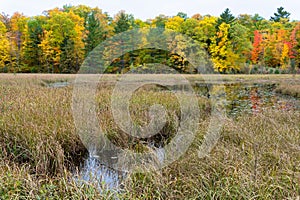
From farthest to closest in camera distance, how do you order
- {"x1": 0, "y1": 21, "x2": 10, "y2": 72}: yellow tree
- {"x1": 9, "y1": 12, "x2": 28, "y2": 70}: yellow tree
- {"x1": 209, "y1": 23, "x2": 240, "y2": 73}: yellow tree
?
{"x1": 9, "y1": 12, "x2": 28, "y2": 70}: yellow tree
{"x1": 209, "y1": 23, "x2": 240, "y2": 73}: yellow tree
{"x1": 0, "y1": 21, "x2": 10, "y2": 72}: yellow tree

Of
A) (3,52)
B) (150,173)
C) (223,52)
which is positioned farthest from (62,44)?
(150,173)

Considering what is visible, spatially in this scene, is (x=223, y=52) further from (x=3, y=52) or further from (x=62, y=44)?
(x=3, y=52)

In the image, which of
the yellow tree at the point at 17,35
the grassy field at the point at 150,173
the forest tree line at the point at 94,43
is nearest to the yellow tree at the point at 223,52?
the forest tree line at the point at 94,43

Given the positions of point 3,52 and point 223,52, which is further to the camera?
point 223,52

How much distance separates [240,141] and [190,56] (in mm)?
24425

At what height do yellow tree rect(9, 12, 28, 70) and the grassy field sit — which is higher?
yellow tree rect(9, 12, 28, 70)

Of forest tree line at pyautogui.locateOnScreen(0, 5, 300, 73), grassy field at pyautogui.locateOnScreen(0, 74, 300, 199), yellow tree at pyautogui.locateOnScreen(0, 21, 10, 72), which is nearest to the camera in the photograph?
grassy field at pyautogui.locateOnScreen(0, 74, 300, 199)

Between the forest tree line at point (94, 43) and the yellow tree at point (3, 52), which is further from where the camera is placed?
the forest tree line at point (94, 43)

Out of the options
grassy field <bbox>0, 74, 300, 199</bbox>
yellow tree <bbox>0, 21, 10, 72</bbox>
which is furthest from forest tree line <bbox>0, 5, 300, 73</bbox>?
grassy field <bbox>0, 74, 300, 199</bbox>

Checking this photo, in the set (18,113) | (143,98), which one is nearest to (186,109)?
(143,98)

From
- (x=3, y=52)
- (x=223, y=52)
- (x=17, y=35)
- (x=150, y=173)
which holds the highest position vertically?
(x=17, y=35)

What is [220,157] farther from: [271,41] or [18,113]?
[271,41]

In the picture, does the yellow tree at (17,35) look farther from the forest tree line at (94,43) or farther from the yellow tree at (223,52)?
the yellow tree at (223,52)

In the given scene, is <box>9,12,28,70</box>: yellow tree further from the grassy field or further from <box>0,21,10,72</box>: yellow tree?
the grassy field
